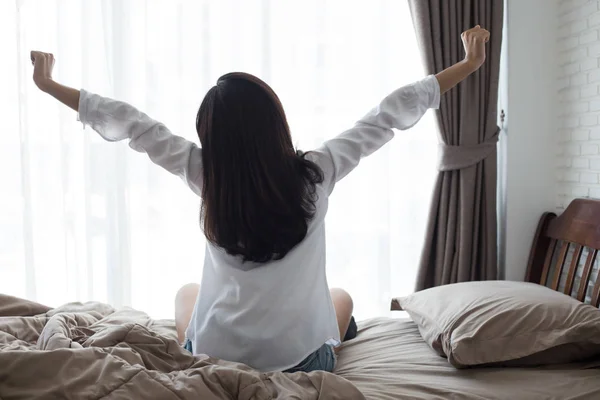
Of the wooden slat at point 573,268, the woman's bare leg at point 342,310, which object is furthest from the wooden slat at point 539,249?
the woman's bare leg at point 342,310

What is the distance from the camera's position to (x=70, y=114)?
281cm

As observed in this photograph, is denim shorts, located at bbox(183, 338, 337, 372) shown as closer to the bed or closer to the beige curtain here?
the bed

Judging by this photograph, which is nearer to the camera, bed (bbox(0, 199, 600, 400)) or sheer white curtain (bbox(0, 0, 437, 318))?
bed (bbox(0, 199, 600, 400))

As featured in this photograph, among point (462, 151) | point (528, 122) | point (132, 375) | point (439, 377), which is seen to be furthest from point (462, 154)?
point (132, 375)

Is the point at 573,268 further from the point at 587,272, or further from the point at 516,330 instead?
the point at 516,330

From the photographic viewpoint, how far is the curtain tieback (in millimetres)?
2764

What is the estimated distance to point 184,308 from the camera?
201 cm

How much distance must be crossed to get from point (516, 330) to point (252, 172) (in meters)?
0.88

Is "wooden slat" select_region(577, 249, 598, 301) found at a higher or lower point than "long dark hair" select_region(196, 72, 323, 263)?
lower

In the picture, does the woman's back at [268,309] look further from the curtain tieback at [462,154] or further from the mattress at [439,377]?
the curtain tieback at [462,154]

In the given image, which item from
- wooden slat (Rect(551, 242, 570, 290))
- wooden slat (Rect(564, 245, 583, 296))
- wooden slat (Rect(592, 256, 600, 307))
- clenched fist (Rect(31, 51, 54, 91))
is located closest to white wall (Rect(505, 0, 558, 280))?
wooden slat (Rect(551, 242, 570, 290))

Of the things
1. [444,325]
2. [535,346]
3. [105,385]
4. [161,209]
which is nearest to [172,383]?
[105,385]

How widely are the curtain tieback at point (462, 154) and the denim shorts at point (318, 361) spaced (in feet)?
4.26

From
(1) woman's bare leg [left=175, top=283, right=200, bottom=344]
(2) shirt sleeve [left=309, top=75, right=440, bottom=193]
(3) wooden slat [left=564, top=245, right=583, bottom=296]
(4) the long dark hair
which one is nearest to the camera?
(4) the long dark hair
